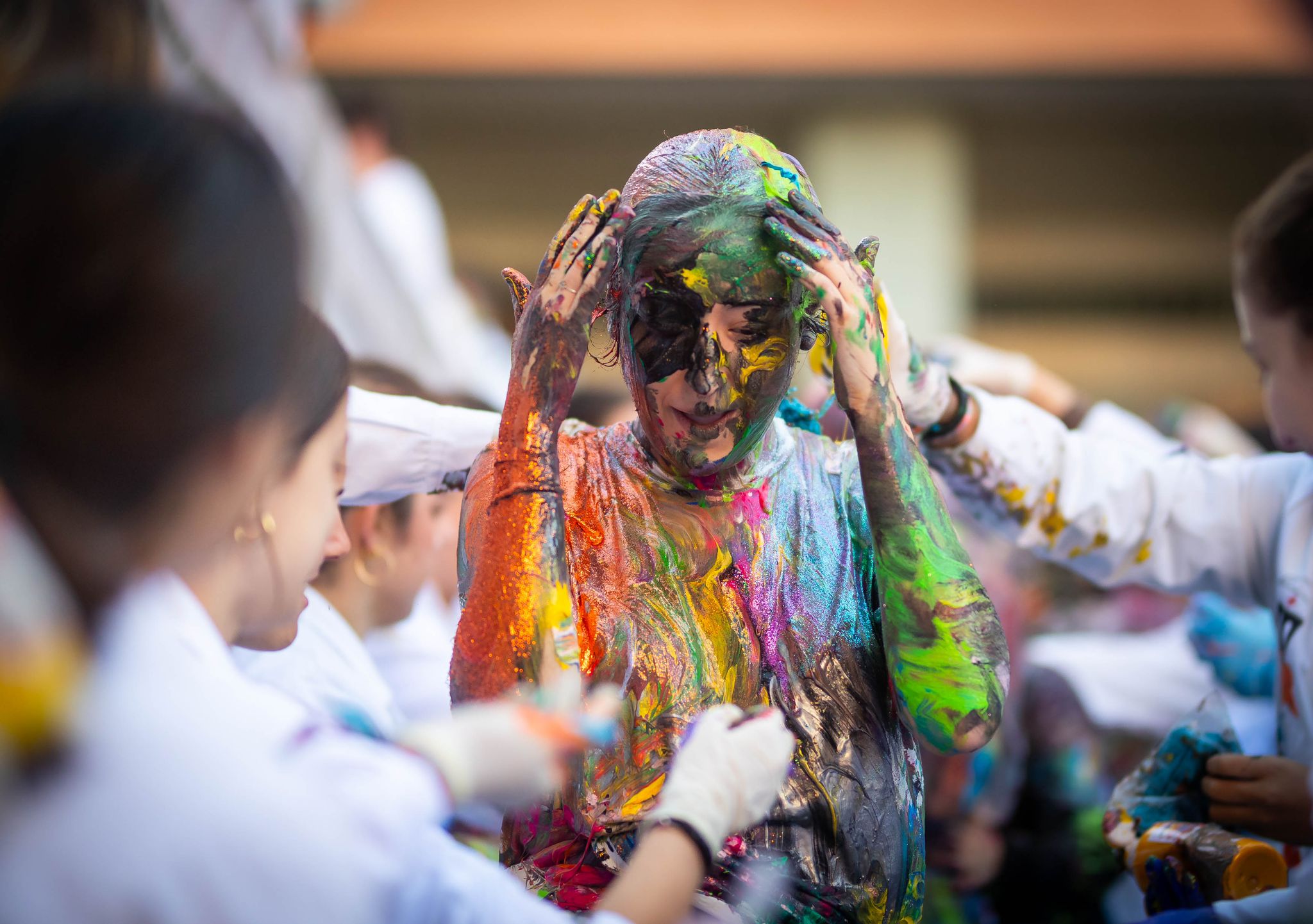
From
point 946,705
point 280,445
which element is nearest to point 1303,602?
point 946,705

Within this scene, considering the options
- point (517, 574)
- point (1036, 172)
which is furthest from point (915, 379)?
point (1036, 172)

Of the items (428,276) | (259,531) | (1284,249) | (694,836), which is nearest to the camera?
(694,836)

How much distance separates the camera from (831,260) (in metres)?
1.48

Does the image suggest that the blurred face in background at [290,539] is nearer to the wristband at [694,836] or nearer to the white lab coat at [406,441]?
the white lab coat at [406,441]

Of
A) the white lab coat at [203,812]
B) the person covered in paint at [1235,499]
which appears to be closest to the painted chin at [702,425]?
the person covered in paint at [1235,499]

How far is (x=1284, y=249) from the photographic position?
195 centimetres

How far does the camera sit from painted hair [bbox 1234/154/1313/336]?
1.92 meters

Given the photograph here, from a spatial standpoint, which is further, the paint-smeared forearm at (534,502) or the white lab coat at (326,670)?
the white lab coat at (326,670)

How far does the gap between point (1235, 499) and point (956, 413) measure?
23.8 inches

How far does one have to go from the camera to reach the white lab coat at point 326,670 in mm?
1866

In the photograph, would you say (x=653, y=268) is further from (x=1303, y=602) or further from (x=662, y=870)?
(x=1303, y=602)

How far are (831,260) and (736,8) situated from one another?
7834 mm

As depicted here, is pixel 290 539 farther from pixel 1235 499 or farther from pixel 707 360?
pixel 1235 499

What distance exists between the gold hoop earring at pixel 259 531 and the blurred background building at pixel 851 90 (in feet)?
21.8
